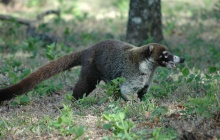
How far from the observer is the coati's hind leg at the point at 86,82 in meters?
6.56

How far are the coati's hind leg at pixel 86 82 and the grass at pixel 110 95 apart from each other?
187 mm

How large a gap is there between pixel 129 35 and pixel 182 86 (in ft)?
11.3

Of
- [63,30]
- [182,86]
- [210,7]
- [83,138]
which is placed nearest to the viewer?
[83,138]

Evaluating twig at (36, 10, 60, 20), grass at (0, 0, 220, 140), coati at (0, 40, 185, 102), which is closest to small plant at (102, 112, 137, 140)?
grass at (0, 0, 220, 140)

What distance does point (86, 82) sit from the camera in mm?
6559

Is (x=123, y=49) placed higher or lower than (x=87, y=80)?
higher

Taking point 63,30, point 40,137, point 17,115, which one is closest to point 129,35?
point 63,30

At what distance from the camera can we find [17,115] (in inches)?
233

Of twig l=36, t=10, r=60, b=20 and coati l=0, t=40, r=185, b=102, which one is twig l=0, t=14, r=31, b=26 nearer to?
twig l=36, t=10, r=60, b=20

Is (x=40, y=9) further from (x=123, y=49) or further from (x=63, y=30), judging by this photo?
(x=123, y=49)

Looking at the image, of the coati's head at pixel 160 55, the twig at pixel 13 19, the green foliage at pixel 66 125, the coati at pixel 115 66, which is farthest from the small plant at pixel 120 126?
the twig at pixel 13 19

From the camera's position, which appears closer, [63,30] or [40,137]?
[40,137]

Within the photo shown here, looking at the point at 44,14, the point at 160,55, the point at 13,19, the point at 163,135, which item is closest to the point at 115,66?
the point at 160,55

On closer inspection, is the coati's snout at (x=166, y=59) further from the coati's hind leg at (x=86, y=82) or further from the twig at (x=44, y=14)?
the twig at (x=44, y=14)
